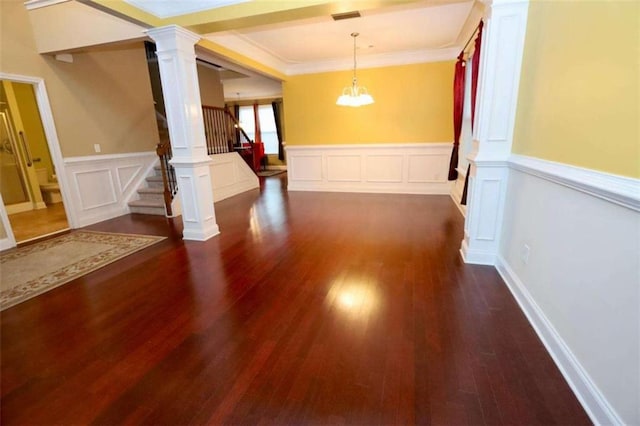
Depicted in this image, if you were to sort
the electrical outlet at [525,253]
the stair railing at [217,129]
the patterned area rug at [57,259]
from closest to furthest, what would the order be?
the electrical outlet at [525,253] → the patterned area rug at [57,259] → the stair railing at [217,129]

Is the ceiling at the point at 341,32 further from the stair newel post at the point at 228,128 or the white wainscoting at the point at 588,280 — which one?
the white wainscoting at the point at 588,280

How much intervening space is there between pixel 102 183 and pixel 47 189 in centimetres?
232

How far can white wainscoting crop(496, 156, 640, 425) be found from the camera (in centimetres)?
115

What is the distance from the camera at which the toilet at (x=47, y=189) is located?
20.0 ft

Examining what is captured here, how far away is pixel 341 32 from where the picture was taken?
14.3 ft

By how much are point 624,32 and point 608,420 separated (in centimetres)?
165

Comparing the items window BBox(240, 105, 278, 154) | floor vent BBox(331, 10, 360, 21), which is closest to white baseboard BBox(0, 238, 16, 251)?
floor vent BBox(331, 10, 360, 21)

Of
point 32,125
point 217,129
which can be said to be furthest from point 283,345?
point 32,125

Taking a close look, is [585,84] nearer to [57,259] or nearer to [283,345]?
[283,345]

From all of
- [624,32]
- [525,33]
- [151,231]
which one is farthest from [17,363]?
[525,33]

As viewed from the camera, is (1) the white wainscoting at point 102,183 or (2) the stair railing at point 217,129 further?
(2) the stair railing at point 217,129

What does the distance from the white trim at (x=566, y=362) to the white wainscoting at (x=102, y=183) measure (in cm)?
586

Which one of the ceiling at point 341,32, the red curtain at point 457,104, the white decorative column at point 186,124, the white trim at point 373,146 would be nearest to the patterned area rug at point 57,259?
the white decorative column at point 186,124

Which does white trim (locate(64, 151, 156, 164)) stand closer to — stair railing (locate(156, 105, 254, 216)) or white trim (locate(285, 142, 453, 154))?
stair railing (locate(156, 105, 254, 216))
